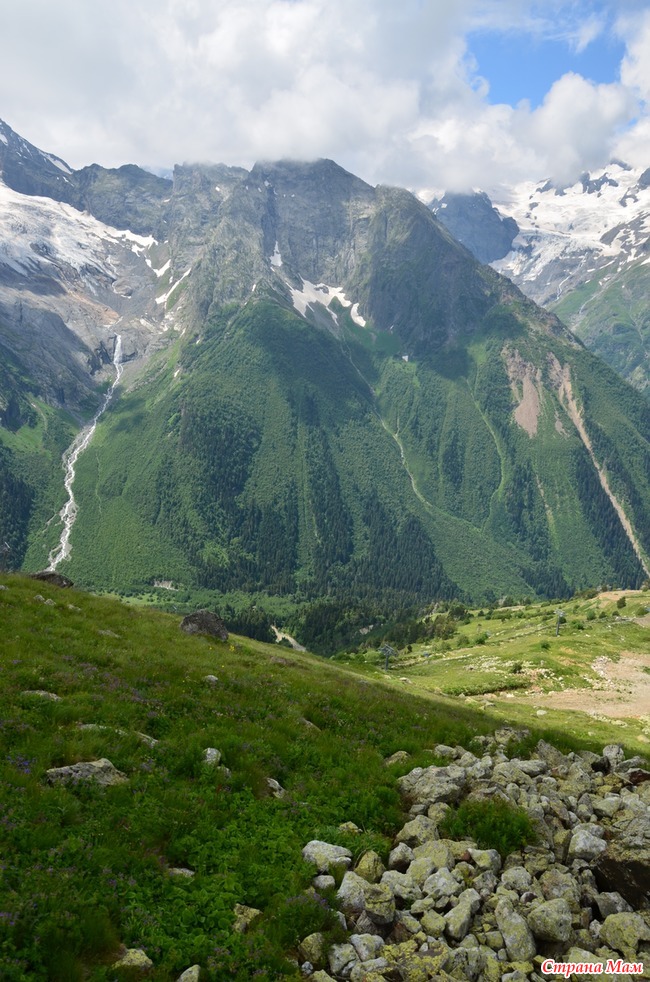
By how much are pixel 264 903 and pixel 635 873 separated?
830 centimetres

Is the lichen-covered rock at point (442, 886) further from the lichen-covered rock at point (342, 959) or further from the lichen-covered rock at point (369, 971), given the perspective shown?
the lichen-covered rock at point (342, 959)

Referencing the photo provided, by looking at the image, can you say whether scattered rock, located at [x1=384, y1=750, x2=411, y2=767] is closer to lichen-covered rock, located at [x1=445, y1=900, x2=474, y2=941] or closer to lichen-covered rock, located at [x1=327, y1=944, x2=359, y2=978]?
lichen-covered rock, located at [x1=445, y1=900, x2=474, y2=941]

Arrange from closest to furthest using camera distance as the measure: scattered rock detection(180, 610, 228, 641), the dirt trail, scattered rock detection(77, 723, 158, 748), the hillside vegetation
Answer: the hillside vegetation → scattered rock detection(77, 723, 158, 748) → scattered rock detection(180, 610, 228, 641) → the dirt trail

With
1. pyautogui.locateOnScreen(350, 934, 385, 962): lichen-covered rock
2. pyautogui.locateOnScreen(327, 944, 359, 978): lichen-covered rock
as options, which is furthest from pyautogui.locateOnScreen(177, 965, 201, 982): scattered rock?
pyautogui.locateOnScreen(350, 934, 385, 962): lichen-covered rock

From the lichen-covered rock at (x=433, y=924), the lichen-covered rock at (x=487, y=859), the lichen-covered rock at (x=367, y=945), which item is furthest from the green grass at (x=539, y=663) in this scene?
the lichen-covered rock at (x=367, y=945)

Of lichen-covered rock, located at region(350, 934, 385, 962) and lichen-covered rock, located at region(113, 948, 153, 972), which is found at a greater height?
lichen-covered rock, located at region(113, 948, 153, 972)

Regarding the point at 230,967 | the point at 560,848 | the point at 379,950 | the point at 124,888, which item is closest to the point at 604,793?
the point at 560,848

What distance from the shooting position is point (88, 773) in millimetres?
13016

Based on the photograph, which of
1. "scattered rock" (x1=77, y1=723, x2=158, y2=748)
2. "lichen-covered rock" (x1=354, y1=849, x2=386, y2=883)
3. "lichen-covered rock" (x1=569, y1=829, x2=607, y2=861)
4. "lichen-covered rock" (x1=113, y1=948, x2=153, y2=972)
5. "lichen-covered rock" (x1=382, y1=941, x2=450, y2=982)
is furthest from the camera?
"scattered rock" (x1=77, y1=723, x2=158, y2=748)

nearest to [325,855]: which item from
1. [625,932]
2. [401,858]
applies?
[401,858]

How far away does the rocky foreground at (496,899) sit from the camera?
33.2 ft

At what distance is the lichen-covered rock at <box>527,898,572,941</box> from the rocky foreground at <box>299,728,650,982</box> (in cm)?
2

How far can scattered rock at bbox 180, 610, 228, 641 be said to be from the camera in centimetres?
3681

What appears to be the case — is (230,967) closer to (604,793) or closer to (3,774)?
(3,774)
